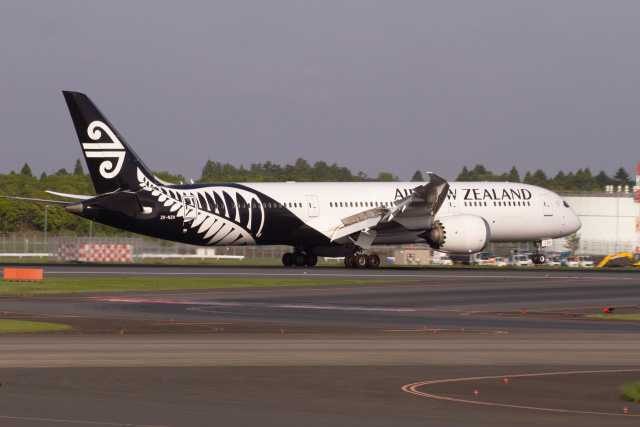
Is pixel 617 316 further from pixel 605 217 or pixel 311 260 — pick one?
pixel 605 217

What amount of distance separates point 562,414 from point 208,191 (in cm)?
3680

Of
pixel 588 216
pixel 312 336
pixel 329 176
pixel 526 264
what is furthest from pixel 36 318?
pixel 329 176

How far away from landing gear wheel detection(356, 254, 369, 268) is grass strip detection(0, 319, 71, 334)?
27668 millimetres

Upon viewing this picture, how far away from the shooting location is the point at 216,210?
47.3 meters

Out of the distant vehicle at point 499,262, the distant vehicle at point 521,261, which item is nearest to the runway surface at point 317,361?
the distant vehicle at point 521,261

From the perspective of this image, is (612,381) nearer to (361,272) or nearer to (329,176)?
(361,272)

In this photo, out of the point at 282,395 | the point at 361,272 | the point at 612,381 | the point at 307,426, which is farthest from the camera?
the point at 361,272

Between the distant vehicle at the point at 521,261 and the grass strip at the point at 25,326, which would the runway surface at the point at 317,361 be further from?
the distant vehicle at the point at 521,261

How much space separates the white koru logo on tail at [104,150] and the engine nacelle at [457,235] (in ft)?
51.8

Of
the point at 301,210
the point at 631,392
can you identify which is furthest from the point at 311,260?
the point at 631,392

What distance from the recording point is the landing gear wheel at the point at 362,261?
49.9 metres

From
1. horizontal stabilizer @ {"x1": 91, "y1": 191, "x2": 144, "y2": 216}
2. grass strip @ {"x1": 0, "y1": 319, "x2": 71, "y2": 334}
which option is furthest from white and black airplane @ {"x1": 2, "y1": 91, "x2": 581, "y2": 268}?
grass strip @ {"x1": 0, "y1": 319, "x2": 71, "y2": 334}

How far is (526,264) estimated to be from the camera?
68375 millimetres

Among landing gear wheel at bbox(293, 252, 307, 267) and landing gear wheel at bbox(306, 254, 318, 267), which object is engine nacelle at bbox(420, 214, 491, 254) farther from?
landing gear wheel at bbox(293, 252, 307, 267)
